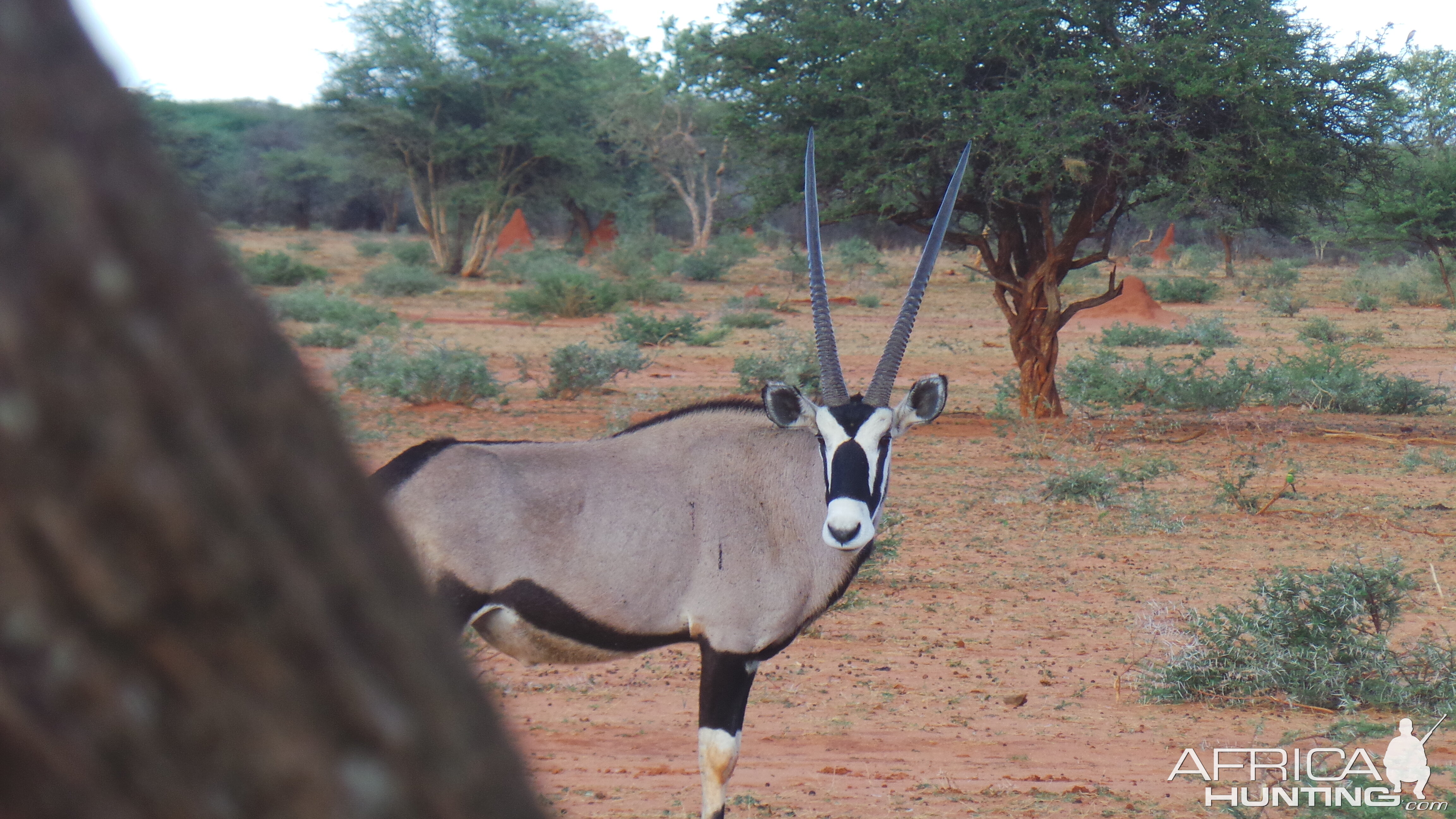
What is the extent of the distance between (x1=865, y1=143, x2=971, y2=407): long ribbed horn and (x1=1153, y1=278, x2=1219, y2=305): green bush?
79.3ft

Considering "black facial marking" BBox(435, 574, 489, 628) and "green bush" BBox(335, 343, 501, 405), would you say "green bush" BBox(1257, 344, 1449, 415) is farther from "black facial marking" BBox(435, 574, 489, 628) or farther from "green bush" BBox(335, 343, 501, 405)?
"black facial marking" BBox(435, 574, 489, 628)

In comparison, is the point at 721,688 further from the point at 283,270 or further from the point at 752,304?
the point at 283,270

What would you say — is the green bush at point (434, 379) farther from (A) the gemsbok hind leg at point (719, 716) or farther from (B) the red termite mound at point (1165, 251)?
(B) the red termite mound at point (1165, 251)

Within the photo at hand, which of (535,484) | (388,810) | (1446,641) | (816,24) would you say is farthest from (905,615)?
(816,24)

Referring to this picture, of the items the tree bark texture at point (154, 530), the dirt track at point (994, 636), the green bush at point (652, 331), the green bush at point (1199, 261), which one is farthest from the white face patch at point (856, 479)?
the green bush at point (1199, 261)

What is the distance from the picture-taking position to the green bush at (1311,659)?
512cm

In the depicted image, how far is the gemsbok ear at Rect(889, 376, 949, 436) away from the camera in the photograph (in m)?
3.98

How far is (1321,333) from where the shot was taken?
794 inches

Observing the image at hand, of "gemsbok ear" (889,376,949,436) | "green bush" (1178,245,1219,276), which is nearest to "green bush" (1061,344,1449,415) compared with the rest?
"gemsbok ear" (889,376,949,436)

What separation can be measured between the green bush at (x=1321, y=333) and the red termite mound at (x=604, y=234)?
22.3 m

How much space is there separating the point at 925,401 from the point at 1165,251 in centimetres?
3887

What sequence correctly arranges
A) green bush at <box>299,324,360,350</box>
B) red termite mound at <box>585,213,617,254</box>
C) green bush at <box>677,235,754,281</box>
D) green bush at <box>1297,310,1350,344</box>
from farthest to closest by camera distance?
1. red termite mound at <box>585,213,617,254</box>
2. green bush at <box>677,235,754,281</box>
3. green bush at <box>1297,310,1350,344</box>
4. green bush at <box>299,324,360,350</box>

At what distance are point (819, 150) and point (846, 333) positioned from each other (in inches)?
372

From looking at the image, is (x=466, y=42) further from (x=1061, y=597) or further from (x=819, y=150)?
(x=1061, y=597)
